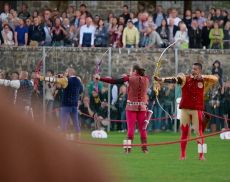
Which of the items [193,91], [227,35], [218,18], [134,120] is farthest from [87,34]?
[193,91]

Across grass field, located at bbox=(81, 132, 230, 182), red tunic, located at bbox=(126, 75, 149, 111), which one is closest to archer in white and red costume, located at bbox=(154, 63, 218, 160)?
grass field, located at bbox=(81, 132, 230, 182)

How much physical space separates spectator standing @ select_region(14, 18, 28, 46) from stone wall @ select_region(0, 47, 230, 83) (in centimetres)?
61

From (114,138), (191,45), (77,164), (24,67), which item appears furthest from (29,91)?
(77,164)

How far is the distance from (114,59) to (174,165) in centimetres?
1395

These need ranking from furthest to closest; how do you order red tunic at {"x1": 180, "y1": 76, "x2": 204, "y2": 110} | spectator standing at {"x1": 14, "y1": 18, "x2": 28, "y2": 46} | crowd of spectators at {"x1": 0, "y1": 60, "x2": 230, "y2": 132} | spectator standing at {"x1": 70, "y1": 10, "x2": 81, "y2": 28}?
spectator standing at {"x1": 70, "y1": 10, "x2": 81, "y2": 28} → spectator standing at {"x1": 14, "y1": 18, "x2": 28, "y2": 46} → crowd of spectators at {"x1": 0, "y1": 60, "x2": 230, "y2": 132} → red tunic at {"x1": 180, "y1": 76, "x2": 204, "y2": 110}

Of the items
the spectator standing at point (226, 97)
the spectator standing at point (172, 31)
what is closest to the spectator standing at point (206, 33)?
the spectator standing at point (172, 31)

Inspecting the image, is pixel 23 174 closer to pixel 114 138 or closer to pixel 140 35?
pixel 114 138

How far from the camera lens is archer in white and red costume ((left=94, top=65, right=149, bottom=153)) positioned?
20.0m

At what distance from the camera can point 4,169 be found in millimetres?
1335

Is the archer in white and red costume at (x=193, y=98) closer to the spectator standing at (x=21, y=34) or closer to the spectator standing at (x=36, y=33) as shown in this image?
the spectator standing at (x=36, y=33)

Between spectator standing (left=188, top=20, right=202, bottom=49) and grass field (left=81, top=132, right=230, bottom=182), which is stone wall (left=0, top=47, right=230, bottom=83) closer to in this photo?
spectator standing (left=188, top=20, right=202, bottom=49)

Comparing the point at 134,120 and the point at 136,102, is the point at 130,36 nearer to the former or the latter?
the point at 136,102

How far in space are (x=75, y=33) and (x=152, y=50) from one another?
10.1 ft

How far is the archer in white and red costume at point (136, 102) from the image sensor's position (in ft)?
65.7
